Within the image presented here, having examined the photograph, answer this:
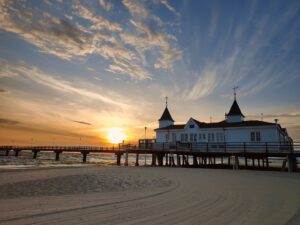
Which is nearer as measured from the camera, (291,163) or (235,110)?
(291,163)

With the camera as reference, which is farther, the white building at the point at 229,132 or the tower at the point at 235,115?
the tower at the point at 235,115

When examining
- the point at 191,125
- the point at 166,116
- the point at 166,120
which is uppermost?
the point at 166,116

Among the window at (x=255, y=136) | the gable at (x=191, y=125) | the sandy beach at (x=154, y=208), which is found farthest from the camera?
the gable at (x=191, y=125)

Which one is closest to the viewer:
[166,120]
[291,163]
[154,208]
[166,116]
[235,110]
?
[154,208]

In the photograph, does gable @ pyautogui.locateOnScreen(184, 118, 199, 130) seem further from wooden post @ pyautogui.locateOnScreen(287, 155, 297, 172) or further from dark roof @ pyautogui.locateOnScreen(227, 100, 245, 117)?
wooden post @ pyautogui.locateOnScreen(287, 155, 297, 172)

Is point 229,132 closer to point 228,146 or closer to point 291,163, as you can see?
point 228,146

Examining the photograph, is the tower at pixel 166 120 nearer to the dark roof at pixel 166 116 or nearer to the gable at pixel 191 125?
the dark roof at pixel 166 116

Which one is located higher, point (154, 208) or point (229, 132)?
point (229, 132)

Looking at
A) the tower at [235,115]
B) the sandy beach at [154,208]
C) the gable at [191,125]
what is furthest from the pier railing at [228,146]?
A: the sandy beach at [154,208]

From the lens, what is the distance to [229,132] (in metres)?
33.4

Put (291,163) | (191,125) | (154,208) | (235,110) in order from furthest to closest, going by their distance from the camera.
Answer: (235,110) → (191,125) → (291,163) → (154,208)

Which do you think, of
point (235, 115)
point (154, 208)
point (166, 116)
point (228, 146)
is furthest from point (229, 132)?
point (154, 208)

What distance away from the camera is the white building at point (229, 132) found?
3081 cm

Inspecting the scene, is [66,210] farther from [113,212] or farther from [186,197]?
[186,197]
